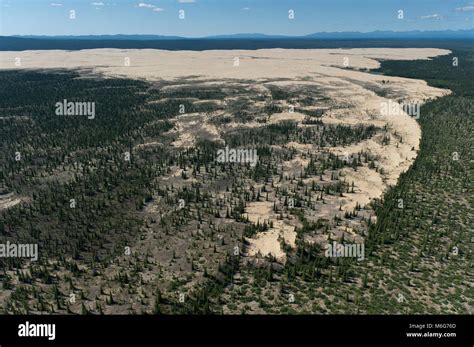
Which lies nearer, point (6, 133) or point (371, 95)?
point (6, 133)

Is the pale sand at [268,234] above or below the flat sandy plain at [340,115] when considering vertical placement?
below

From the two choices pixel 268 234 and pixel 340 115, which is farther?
pixel 340 115

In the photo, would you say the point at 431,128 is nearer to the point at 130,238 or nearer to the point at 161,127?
the point at 161,127

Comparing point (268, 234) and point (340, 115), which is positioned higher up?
point (340, 115)

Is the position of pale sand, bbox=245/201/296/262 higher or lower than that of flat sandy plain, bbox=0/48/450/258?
lower

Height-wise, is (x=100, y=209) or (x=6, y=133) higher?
(x=6, y=133)

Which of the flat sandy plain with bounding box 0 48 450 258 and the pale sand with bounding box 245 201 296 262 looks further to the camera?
the flat sandy plain with bounding box 0 48 450 258

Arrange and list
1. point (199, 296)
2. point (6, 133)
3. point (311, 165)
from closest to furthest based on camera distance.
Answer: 1. point (199, 296)
2. point (311, 165)
3. point (6, 133)

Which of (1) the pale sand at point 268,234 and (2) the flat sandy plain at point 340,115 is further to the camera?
(2) the flat sandy plain at point 340,115
